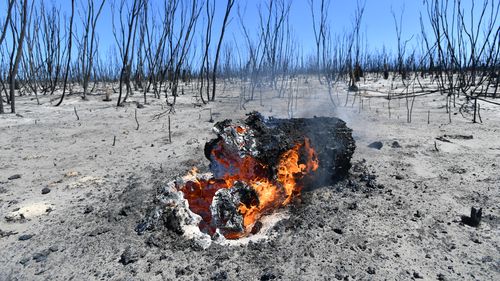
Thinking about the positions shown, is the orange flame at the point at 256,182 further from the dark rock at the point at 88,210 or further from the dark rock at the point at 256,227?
the dark rock at the point at 88,210

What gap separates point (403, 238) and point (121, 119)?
177 inches

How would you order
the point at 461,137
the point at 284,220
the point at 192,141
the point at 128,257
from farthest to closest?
1. the point at 192,141
2. the point at 461,137
3. the point at 284,220
4. the point at 128,257

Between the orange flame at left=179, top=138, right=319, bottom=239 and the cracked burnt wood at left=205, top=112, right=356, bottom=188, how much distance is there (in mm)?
45

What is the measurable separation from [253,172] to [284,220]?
362 mm

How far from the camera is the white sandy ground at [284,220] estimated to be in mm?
1588

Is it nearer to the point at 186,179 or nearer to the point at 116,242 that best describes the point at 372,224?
the point at 186,179

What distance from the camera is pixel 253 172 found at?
211 cm

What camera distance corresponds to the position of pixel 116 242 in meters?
1.81

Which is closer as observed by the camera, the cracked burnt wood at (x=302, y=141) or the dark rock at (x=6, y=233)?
the dark rock at (x=6, y=233)

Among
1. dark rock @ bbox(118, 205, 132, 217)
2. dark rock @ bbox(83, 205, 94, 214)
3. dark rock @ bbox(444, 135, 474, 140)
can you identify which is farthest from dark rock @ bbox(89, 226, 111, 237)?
dark rock @ bbox(444, 135, 474, 140)

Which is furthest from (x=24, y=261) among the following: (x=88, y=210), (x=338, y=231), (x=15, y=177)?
(x=338, y=231)

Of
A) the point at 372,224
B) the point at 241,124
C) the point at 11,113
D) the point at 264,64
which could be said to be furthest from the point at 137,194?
the point at 264,64

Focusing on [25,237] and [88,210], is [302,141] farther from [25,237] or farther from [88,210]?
[25,237]

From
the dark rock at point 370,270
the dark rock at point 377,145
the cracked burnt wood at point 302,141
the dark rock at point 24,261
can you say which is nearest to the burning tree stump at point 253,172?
the cracked burnt wood at point 302,141
